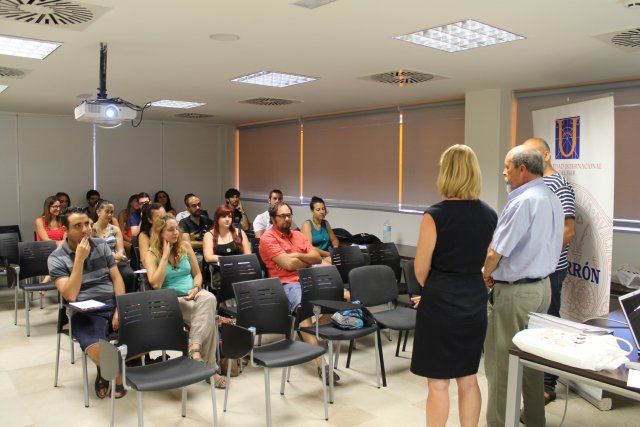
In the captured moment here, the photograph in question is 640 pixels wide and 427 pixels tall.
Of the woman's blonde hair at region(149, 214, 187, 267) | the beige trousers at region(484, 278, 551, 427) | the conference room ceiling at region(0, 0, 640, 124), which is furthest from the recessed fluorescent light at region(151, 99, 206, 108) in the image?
the beige trousers at region(484, 278, 551, 427)

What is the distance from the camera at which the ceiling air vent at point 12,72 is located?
4.92 meters

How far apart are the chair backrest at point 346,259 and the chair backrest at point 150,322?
2230 millimetres

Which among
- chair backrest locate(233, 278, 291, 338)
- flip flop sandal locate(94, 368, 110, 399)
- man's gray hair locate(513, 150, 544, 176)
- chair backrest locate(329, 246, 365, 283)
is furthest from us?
chair backrest locate(329, 246, 365, 283)

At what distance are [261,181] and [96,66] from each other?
206 inches

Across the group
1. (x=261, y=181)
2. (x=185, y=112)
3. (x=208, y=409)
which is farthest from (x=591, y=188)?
(x=261, y=181)

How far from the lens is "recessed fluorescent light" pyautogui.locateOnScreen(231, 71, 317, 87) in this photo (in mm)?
5172

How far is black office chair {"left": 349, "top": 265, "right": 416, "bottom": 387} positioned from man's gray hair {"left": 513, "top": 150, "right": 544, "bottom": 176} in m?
1.57

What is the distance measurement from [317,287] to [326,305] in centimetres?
41

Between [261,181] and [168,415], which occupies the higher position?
[261,181]

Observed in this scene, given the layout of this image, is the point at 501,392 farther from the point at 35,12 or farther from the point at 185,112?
the point at 185,112

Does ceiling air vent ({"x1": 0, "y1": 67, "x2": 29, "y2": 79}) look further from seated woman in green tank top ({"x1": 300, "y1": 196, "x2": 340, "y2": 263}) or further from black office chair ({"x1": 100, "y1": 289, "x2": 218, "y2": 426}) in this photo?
seated woman in green tank top ({"x1": 300, "y1": 196, "x2": 340, "y2": 263})

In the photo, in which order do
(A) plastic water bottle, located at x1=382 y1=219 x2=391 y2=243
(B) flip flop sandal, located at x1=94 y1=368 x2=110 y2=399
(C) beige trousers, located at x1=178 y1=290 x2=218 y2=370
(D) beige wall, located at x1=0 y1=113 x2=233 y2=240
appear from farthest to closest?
1. (D) beige wall, located at x1=0 y1=113 x2=233 y2=240
2. (A) plastic water bottle, located at x1=382 y1=219 x2=391 y2=243
3. (C) beige trousers, located at x1=178 y1=290 x2=218 y2=370
4. (B) flip flop sandal, located at x1=94 y1=368 x2=110 y2=399

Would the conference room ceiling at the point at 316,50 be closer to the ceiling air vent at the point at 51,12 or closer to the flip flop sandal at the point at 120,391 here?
the ceiling air vent at the point at 51,12

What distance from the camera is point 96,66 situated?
4.68 meters
